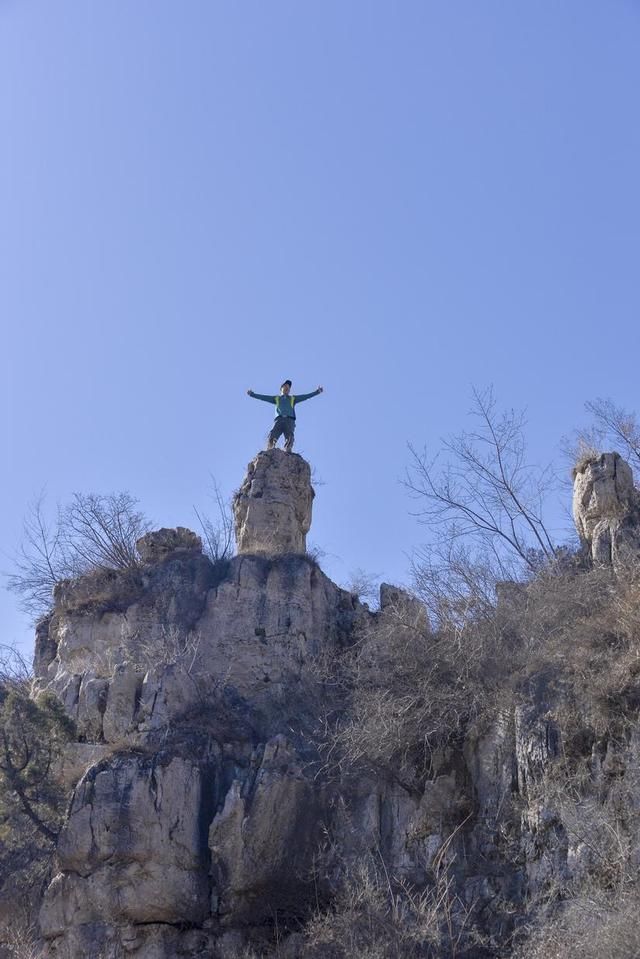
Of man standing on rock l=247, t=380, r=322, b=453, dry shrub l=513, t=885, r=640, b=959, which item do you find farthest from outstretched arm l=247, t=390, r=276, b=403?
dry shrub l=513, t=885, r=640, b=959

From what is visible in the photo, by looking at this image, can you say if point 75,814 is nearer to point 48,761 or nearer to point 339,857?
point 48,761

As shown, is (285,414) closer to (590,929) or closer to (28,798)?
(28,798)

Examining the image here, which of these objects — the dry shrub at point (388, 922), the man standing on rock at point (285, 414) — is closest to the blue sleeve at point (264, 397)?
the man standing on rock at point (285, 414)

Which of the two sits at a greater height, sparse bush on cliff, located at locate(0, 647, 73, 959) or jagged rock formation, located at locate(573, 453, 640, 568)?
jagged rock formation, located at locate(573, 453, 640, 568)

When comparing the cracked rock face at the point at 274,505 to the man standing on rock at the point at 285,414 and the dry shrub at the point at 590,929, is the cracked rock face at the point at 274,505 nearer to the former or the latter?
the man standing on rock at the point at 285,414

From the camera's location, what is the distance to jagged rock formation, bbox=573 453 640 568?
21.8 metres

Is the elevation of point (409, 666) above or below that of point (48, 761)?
above

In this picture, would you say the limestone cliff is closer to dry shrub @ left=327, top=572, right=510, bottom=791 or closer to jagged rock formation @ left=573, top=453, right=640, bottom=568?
dry shrub @ left=327, top=572, right=510, bottom=791

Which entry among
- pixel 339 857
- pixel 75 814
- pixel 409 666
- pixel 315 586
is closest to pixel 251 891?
pixel 339 857

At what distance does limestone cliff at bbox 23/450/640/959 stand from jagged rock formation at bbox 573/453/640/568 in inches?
10.0

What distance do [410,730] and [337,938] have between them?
3.57m

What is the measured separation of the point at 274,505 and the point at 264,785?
19.5 ft

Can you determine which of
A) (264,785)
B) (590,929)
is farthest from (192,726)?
(590,929)

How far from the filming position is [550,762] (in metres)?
17.7
